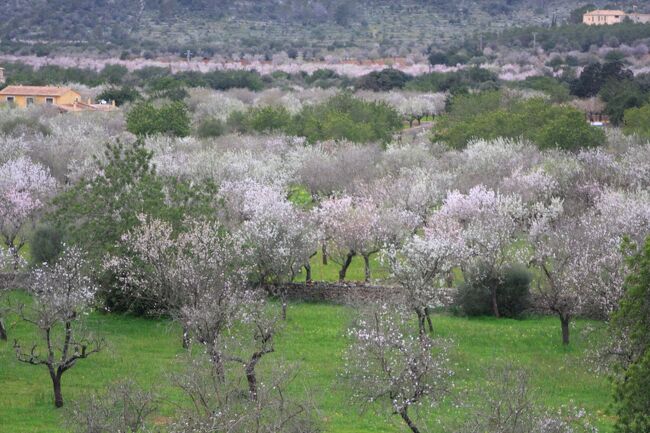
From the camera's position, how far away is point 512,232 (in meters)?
36.6

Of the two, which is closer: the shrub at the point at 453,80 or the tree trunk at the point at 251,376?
the tree trunk at the point at 251,376

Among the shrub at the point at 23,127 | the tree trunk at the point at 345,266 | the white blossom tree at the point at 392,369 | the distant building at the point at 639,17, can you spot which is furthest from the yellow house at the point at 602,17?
the white blossom tree at the point at 392,369

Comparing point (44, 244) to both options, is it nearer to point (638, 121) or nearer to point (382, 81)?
point (638, 121)

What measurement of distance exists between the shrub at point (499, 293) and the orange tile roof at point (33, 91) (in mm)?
55052

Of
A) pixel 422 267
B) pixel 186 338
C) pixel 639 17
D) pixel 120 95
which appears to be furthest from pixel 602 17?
pixel 186 338

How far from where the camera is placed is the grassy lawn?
2530 centimetres

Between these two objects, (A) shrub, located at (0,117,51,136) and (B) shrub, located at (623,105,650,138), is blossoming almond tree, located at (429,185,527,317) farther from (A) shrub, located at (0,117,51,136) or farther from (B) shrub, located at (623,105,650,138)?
(A) shrub, located at (0,117,51,136)

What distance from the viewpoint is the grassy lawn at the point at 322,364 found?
25.3 m

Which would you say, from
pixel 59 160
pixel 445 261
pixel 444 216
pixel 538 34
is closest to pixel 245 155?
pixel 59 160

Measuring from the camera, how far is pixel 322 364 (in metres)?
29.7

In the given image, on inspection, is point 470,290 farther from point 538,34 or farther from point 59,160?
A: point 538,34

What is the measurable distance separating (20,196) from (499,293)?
18175mm

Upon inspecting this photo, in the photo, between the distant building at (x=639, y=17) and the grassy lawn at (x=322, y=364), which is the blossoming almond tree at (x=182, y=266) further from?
the distant building at (x=639, y=17)

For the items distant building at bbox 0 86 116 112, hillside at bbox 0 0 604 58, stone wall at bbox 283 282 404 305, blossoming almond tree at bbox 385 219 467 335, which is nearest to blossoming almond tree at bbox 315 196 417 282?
stone wall at bbox 283 282 404 305
